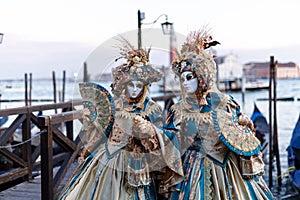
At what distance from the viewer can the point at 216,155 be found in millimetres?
2895

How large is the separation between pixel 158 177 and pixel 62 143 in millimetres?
1603

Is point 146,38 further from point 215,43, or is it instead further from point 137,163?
point 137,163

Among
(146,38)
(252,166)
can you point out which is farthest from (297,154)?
(146,38)

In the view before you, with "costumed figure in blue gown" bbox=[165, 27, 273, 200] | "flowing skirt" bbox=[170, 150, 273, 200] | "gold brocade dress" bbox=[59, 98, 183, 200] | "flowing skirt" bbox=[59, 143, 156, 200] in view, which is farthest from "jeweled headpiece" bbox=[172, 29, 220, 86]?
"flowing skirt" bbox=[59, 143, 156, 200]

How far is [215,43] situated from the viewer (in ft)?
10.0

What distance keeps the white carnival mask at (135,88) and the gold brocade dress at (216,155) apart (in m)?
0.30

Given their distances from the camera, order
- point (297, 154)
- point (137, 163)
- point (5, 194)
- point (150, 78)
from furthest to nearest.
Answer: point (297, 154), point (5, 194), point (150, 78), point (137, 163)

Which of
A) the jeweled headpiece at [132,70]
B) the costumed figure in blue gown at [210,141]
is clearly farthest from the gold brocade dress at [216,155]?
the jeweled headpiece at [132,70]

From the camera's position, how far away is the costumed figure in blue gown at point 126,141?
279cm

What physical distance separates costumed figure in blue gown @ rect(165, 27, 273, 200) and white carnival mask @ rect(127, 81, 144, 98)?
27 cm

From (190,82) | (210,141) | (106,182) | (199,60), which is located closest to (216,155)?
(210,141)

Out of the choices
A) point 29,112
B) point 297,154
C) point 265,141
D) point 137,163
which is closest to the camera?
point 137,163

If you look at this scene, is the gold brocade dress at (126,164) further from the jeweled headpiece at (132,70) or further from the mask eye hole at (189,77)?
the mask eye hole at (189,77)

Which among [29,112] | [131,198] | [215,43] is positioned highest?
[215,43]
